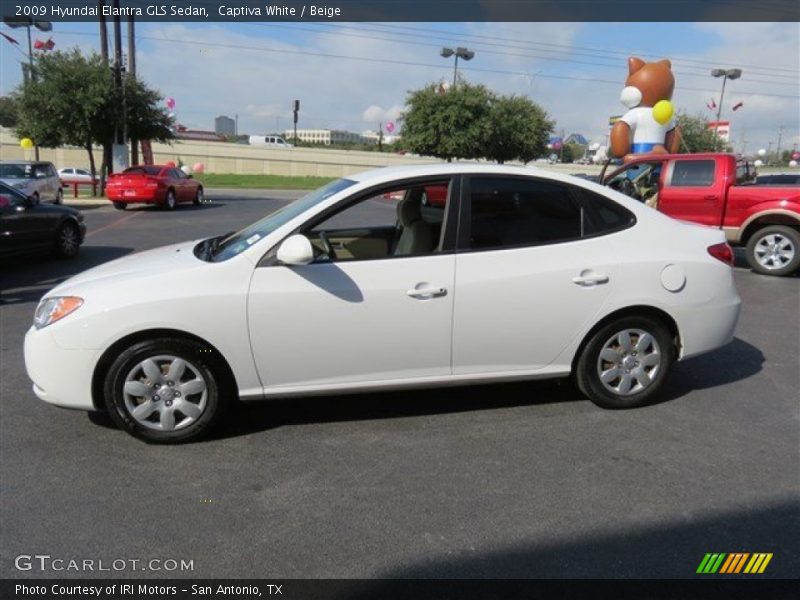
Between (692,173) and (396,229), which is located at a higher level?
(692,173)

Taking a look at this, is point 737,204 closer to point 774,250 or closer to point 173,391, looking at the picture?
point 774,250

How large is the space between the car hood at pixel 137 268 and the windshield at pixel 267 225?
19 centimetres

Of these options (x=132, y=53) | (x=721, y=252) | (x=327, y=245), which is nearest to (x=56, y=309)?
(x=327, y=245)

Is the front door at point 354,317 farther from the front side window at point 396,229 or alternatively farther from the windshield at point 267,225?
the windshield at point 267,225

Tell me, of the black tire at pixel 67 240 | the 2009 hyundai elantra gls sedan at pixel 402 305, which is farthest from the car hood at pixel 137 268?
the black tire at pixel 67 240

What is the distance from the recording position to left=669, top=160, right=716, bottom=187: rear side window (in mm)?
9789

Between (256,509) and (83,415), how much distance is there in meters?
1.74

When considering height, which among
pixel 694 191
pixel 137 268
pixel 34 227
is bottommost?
pixel 34 227

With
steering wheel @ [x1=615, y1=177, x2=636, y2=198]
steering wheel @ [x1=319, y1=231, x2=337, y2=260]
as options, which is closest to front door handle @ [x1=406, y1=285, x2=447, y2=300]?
steering wheel @ [x1=319, y1=231, x2=337, y2=260]

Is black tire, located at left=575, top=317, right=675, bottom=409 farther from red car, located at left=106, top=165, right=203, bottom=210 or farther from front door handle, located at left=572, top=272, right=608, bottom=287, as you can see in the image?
red car, located at left=106, top=165, right=203, bottom=210

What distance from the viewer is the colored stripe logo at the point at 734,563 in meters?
2.65

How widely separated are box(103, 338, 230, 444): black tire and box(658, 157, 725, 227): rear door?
8.32m

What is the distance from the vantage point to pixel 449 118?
39.3 metres

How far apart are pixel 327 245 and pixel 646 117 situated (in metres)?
20.1
